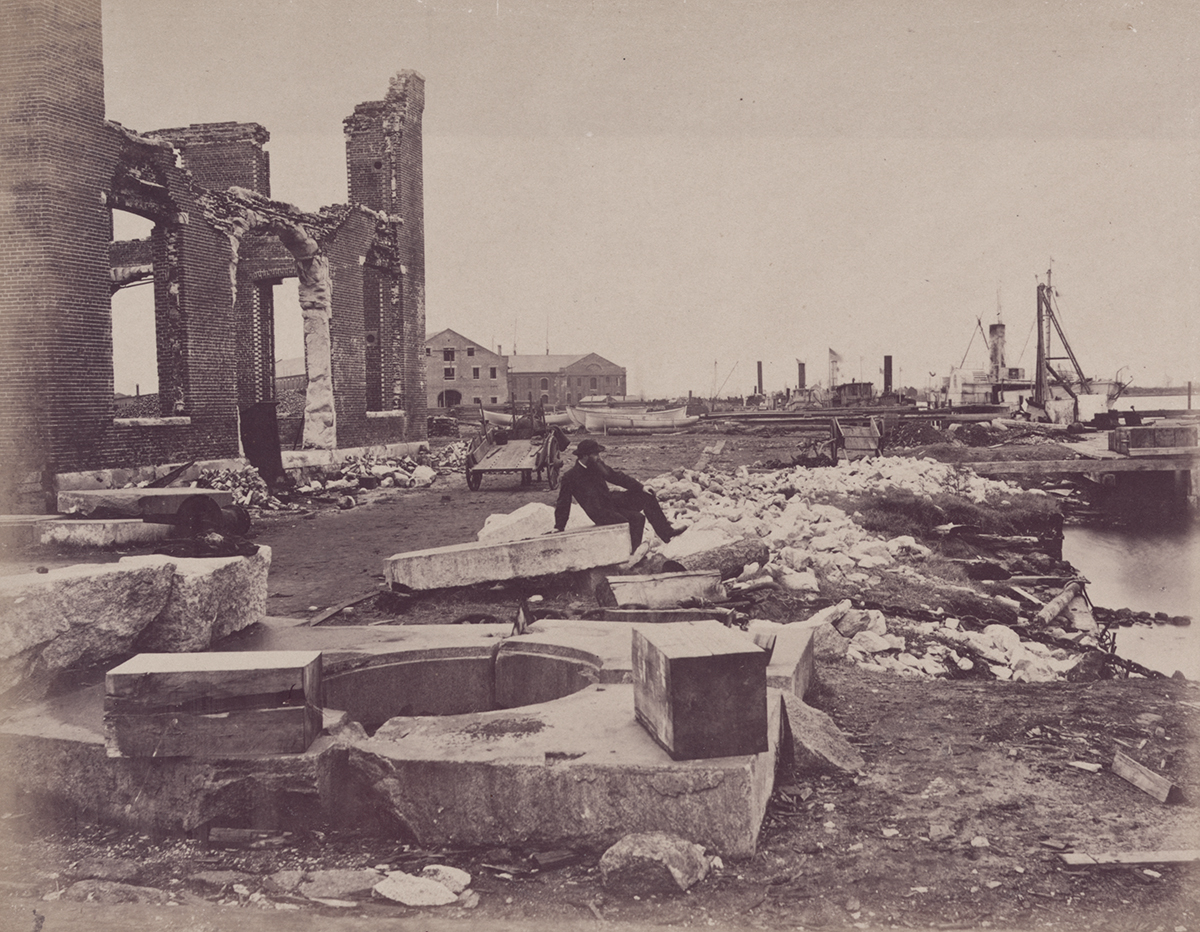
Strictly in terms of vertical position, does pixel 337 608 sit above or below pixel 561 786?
below

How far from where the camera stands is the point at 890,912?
9.81 ft

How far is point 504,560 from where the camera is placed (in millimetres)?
8055

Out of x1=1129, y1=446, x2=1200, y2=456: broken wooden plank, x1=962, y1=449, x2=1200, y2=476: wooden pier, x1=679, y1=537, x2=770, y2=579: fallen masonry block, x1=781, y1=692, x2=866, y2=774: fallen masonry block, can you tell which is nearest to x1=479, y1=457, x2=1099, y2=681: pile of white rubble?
x1=679, y1=537, x2=770, y2=579: fallen masonry block

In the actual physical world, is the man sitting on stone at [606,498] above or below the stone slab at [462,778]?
above

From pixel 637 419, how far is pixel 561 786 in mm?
39898

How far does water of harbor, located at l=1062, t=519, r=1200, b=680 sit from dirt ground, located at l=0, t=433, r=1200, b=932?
463cm

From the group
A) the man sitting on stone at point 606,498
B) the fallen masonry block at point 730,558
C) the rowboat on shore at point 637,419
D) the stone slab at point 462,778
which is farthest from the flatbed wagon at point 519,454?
the rowboat on shore at point 637,419

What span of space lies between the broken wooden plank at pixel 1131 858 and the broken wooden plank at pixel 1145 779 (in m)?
0.47

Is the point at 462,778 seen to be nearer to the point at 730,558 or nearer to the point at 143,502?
the point at 143,502

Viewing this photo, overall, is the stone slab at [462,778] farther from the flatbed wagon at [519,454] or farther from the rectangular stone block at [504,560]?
the flatbed wagon at [519,454]

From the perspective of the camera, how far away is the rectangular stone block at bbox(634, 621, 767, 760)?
343 centimetres

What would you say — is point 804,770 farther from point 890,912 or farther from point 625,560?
point 625,560

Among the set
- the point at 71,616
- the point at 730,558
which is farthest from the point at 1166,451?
the point at 71,616

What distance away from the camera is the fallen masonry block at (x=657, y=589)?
23.5ft
